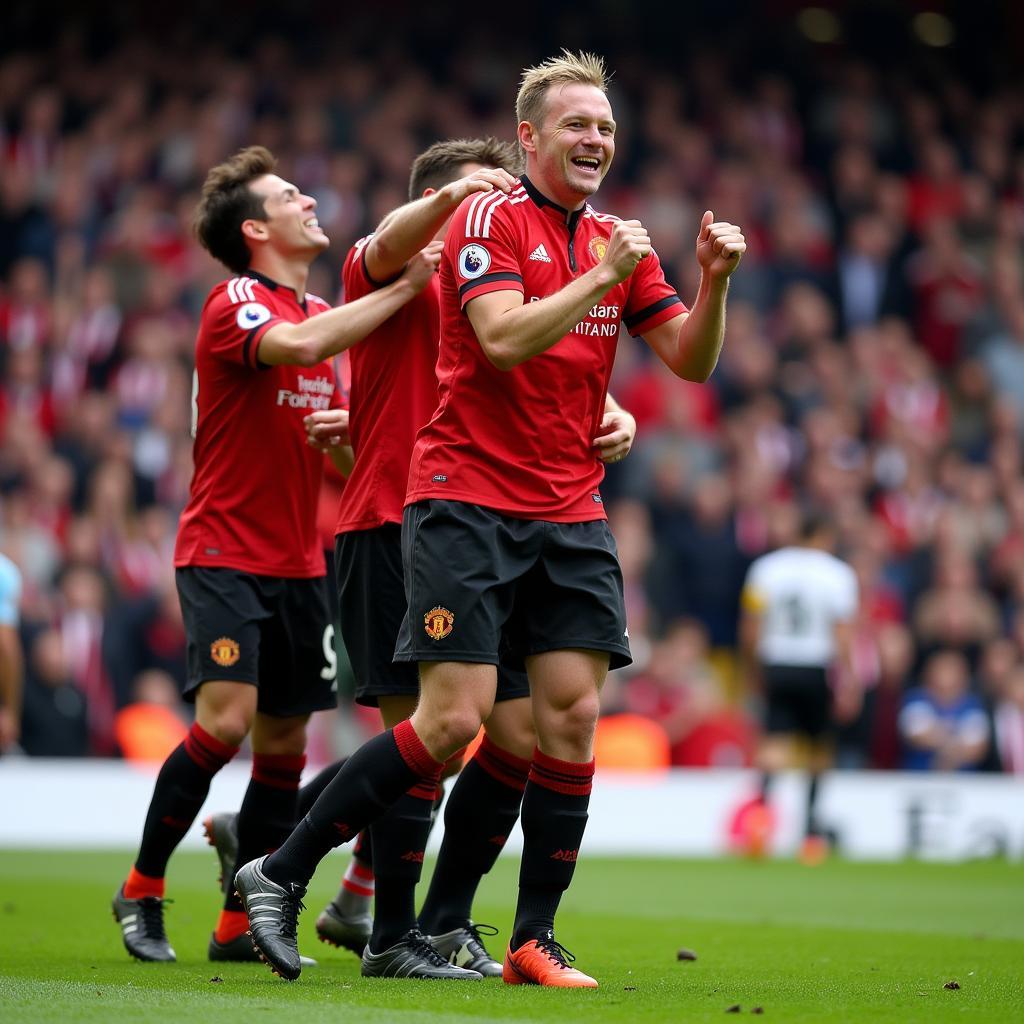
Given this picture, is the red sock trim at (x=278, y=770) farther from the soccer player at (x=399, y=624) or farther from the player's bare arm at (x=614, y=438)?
the player's bare arm at (x=614, y=438)

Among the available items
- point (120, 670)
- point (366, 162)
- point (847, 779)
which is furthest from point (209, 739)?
point (366, 162)

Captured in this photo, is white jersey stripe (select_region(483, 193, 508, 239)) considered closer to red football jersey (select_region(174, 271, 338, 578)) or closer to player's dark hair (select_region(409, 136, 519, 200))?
player's dark hair (select_region(409, 136, 519, 200))

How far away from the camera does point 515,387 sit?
533 cm

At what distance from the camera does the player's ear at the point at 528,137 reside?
5.48m

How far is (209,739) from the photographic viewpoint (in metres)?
6.21

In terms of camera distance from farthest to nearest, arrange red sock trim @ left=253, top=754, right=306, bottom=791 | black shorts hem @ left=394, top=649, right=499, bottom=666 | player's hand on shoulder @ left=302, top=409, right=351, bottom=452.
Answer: red sock trim @ left=253, top=754, right=306, bottom=791 < player's hand on shoulder @ left=302, top=409, right=351, bottom=452 < black shorts hem @ left=394, top=649, right=499, bottom=666

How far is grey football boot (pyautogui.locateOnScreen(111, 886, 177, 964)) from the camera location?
6164 millimetres

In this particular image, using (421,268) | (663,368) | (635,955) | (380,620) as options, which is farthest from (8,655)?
(663,368)

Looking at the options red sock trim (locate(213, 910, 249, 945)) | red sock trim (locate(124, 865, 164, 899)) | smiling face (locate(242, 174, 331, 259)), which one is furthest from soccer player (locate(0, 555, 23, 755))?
smiling face (locate(242, 174, 331, 259))

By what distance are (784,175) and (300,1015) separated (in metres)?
16.8

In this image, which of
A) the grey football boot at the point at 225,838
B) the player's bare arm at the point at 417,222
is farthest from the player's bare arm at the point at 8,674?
the player's bare arm at the point at 417,222

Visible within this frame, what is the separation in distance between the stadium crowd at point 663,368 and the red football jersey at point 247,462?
7.21 metres

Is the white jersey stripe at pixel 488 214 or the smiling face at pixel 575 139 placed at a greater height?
the smiling face at pixel 575 139

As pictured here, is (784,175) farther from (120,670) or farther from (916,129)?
(120,670)
